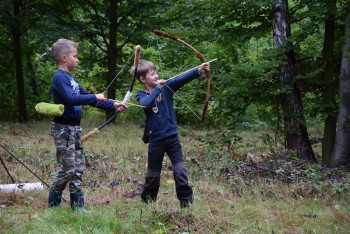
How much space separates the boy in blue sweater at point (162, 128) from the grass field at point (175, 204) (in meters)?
0.25

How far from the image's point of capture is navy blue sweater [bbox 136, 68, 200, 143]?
5.21 meters

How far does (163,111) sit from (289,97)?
440 cm

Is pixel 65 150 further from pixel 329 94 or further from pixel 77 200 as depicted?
pixel 329 94

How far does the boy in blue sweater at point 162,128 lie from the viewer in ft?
17.1

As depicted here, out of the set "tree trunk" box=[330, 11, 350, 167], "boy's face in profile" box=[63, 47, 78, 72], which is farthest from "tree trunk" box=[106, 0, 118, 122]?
"boy's face in profile" box=[63, 47, 78, 72]

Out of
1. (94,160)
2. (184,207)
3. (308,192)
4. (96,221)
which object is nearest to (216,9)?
(94,160)

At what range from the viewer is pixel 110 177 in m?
7.00

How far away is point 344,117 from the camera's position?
8.02 metres

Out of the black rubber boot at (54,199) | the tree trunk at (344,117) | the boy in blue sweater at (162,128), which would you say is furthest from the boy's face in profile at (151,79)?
the tree trunk at (344,117)

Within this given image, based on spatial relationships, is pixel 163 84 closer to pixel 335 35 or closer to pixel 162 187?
pixel 162 187

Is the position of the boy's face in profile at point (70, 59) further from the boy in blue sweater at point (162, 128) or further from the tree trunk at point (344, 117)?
the tree trunk at point (344, 117)

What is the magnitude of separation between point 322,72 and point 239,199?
4159 mm

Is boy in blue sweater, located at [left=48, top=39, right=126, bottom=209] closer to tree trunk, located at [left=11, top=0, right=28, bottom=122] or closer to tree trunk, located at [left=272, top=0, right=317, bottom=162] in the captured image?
tree trunk, located at [left=272, top=0, right=317, bottom=162]

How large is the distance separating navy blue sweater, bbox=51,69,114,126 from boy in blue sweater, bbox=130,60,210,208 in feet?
1.63
